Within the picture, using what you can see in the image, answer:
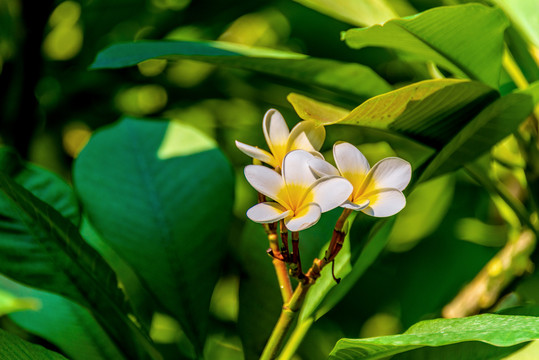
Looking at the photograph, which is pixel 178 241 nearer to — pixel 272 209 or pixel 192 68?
pixel 272 209

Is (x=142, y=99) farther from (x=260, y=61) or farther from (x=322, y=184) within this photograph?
(x=322, y=184)

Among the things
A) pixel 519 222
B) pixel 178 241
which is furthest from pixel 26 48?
pixel 519 222

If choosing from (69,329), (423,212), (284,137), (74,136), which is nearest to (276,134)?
(284,137)

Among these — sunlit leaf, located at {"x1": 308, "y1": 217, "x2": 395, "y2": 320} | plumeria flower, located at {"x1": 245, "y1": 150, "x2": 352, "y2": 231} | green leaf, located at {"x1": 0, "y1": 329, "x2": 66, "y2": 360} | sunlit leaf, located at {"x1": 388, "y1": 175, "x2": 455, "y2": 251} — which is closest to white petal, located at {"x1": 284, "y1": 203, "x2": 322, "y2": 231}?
plumeria flower, located at {"x1": 245, "y1": 150, "x2": 352, "y2": 231}

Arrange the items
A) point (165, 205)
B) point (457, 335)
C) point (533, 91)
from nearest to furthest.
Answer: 1. point (457, 335)
2. point (533, 91)
3. point (165, 205)

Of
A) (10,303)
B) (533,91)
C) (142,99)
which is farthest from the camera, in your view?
(142,99)
